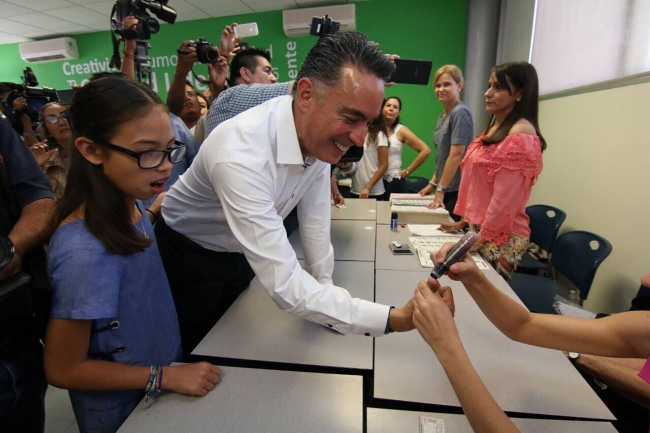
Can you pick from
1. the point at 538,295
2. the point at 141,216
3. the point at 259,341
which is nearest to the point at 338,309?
the point at 259,341

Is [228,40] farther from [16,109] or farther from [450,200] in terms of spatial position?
[16,109]

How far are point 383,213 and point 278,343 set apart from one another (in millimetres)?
1631

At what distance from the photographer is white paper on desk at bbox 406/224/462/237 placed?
1854 millimetres

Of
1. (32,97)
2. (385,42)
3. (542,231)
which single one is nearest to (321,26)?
(542,231)

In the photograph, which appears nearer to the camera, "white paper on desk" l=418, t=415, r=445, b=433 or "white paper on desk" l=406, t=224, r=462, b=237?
"white paper on desk" l=418, t=415, r=445, b=433

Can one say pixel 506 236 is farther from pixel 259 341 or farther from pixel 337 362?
pixel 259 341

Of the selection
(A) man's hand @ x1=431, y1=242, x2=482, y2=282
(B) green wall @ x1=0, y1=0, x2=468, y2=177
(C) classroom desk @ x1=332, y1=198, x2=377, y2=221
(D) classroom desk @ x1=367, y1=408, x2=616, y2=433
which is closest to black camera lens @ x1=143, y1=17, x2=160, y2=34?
(C) classroom desk @ x1=332, y1=198, x2=377, y2=221

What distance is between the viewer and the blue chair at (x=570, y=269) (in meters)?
1.70

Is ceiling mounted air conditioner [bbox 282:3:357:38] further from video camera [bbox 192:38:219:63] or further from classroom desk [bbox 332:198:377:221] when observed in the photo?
video camera [bbox 192:38:219:63]

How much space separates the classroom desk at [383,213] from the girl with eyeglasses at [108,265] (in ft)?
5.19

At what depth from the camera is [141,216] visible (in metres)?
0.95

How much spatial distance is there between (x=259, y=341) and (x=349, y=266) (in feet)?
2.02

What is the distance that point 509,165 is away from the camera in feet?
4.86

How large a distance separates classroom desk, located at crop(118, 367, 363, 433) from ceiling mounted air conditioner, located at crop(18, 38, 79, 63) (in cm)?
636
